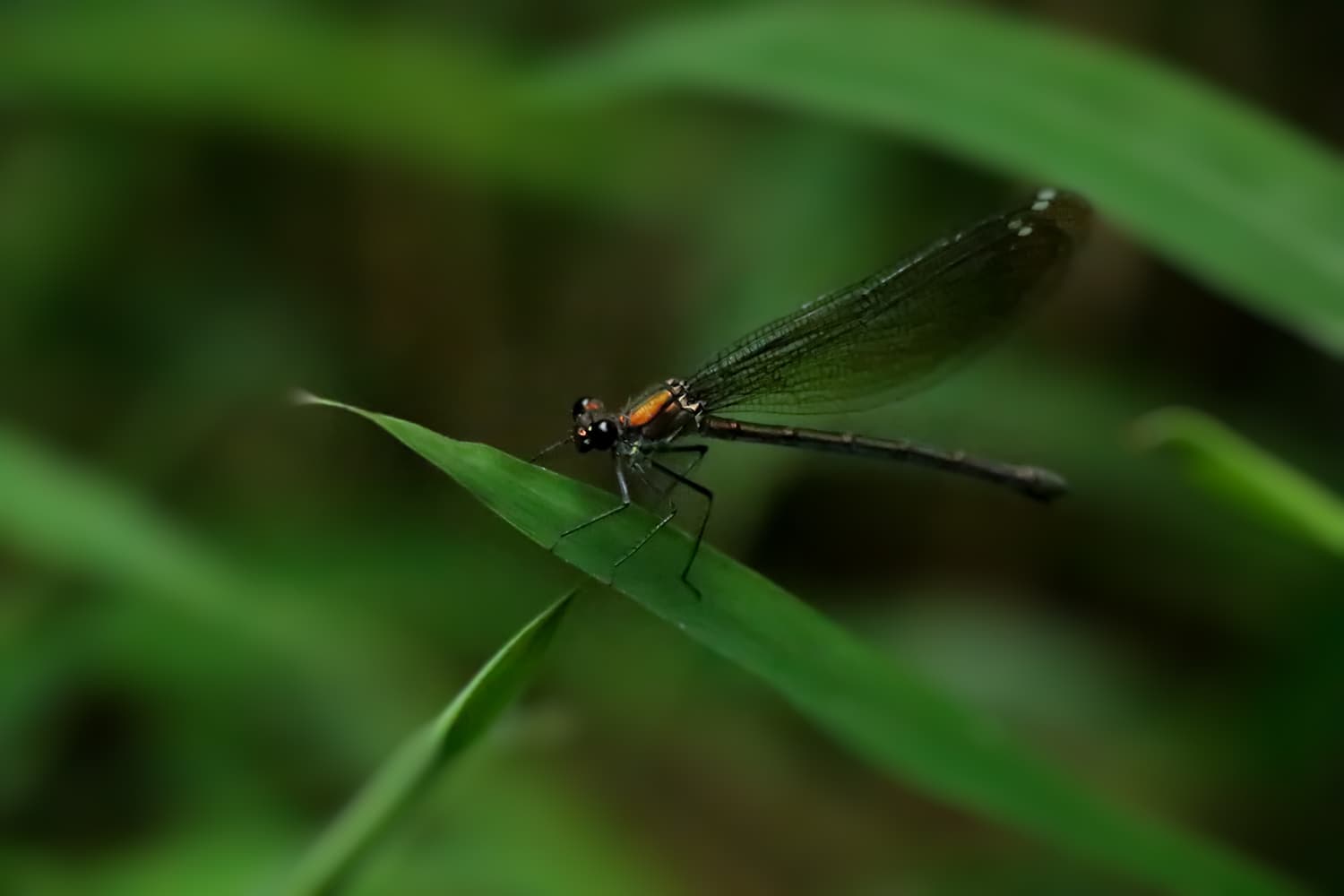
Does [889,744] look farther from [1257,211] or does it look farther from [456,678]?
[456,678]

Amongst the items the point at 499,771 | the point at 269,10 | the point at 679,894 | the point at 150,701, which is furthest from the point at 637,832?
the point at 269,10

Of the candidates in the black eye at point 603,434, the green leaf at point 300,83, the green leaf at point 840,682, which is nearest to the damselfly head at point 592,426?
the black eye at point 603,434

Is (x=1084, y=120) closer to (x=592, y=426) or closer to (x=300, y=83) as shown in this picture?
(x=592, y=426)

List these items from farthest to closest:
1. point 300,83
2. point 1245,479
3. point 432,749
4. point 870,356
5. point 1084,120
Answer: point 300,83, point 870,356, point 1084,120, point 1245,479, point 432,749

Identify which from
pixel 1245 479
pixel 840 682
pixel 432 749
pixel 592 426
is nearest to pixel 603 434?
pixel 592 426

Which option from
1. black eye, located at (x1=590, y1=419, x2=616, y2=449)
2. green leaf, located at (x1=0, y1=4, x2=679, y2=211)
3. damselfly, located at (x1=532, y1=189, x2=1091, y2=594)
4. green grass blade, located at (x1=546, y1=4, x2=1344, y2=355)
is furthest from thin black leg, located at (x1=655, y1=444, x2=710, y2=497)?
green leaf, located at (x1=0, y1=4, x2=679, y2=211)

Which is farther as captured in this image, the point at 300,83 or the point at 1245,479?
the point at 300,83
